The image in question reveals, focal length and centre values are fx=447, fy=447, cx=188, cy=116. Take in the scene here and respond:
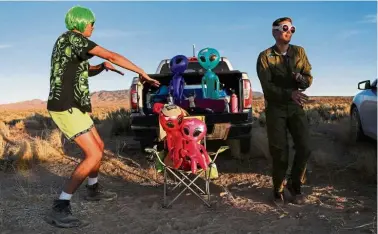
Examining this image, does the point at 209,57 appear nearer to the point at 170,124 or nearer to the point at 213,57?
the point at 213,57

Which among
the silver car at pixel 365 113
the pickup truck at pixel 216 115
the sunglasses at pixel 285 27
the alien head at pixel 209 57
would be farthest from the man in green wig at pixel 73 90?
the silver car at pixel 365 113

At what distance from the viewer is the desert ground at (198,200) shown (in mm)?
4191

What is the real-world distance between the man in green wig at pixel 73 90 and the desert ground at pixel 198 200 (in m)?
0.36

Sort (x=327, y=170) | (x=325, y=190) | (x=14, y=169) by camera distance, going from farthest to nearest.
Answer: (x=14, y=169)
(x=327, y=170)
(x=325, y=190)

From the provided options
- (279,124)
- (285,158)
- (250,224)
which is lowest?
(250,224)

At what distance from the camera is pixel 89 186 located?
509 cm

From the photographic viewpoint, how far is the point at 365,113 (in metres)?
7.48

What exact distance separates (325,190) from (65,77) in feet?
10.6

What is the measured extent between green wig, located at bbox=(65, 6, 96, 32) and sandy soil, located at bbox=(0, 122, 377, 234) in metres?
1.91

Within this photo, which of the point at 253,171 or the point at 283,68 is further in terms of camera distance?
the point at 253,171

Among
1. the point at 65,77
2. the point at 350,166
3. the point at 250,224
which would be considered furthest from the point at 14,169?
the point at 350,166

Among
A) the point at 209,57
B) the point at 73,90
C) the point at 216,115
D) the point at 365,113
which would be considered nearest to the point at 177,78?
the point at 209,57

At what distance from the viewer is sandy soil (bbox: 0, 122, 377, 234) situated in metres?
4.16

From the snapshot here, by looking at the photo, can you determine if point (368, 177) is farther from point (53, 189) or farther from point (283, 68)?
Result: point (53, 189)
